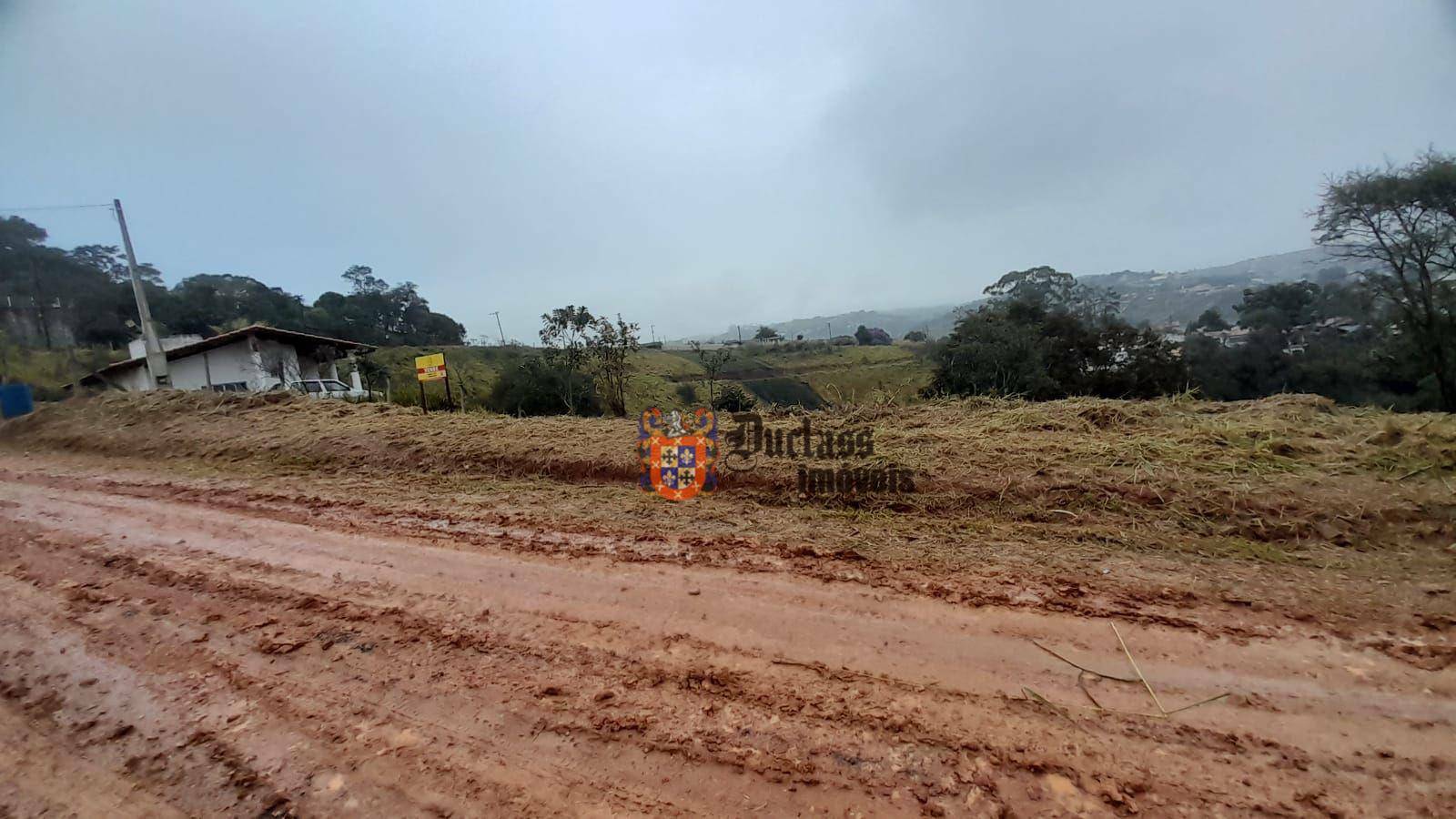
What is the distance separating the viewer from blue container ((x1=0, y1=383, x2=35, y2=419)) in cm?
1156

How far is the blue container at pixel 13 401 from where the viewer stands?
11.6 meters

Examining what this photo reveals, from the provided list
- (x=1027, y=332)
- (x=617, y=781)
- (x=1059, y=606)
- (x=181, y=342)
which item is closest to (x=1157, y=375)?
(x=1027, y=332)

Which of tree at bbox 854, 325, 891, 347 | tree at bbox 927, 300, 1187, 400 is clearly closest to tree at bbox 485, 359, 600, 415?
tree at bbox 927, 300, 1187, 400

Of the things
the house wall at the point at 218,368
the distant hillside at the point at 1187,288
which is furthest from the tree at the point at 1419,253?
the house wall at the point at 218,368

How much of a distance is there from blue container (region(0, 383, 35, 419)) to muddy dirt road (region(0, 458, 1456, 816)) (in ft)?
45.7

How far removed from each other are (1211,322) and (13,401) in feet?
146

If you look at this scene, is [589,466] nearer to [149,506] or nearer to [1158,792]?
[149,506]

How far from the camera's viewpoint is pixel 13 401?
38.4 feet

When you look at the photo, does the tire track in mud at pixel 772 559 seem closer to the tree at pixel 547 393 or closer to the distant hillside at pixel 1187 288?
the tree at pixel 547 393

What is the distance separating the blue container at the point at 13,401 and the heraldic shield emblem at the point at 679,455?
1530 cm

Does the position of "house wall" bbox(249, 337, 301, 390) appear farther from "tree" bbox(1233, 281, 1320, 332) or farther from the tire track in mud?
"tree" bbox(1233, 281, 1320, 332)

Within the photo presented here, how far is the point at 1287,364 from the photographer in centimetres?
1828

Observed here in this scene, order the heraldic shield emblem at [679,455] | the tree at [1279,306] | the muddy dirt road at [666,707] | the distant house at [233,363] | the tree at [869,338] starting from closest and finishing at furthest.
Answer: the muddy dirt road at [666,707] → the heraldic shield emblem at [679,455] → the distant house at [233,363] → the tree at [1279,306] → the tree at [869,338]

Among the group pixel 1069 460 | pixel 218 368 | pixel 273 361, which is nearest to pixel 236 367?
pixel 218 368
